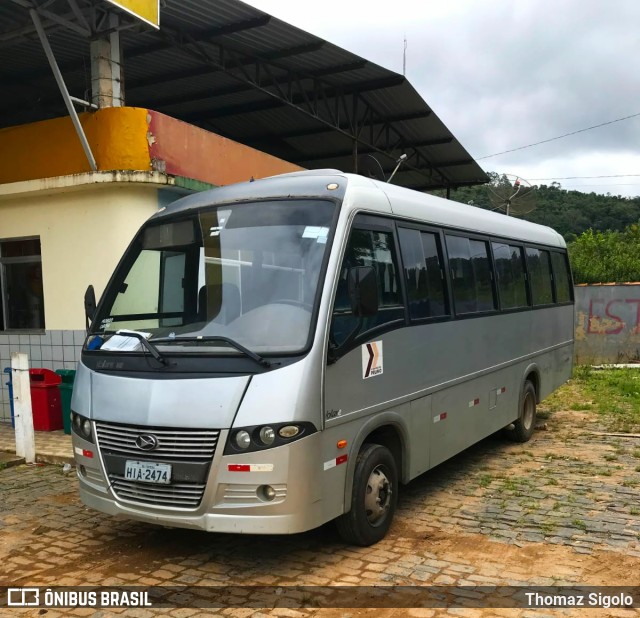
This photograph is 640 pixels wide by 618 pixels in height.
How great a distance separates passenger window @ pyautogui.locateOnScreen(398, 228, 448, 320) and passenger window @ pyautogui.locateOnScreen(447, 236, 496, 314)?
0.99ft

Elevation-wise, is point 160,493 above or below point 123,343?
below

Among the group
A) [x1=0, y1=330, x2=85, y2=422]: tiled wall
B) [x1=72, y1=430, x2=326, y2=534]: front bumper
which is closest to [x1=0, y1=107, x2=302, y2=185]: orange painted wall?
[x1=0, y1=330, x2=85, y2=422]: tiled wall

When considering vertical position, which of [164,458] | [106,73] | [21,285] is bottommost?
[164,458]

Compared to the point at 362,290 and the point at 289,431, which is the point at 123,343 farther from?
the point at 362,290

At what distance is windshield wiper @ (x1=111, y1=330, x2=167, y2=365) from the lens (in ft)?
14.0

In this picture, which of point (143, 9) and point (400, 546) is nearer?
point (400, 546)

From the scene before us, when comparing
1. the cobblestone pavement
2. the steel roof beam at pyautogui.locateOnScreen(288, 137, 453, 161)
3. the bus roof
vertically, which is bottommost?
the cobblestone pavement

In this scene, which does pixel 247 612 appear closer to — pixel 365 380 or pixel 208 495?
pixel 208 495

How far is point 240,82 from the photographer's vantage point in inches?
527

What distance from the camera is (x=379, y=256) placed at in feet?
16.5

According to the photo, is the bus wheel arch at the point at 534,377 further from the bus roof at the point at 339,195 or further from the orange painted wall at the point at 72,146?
the orange painted wall at the point at 72,146

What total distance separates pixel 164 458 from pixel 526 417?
5.76 meters

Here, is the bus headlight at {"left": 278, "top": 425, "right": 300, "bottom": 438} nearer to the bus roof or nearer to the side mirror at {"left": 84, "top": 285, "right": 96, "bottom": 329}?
the bus roof

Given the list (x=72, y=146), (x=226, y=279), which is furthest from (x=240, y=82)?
(x=226, y=279)
